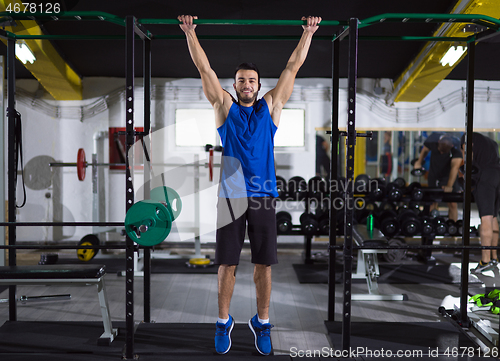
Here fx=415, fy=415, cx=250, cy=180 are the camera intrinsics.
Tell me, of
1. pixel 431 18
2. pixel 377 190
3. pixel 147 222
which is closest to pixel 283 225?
pixel 377 190

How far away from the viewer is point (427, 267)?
14.6ft

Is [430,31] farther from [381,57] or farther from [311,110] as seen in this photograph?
[311,110]

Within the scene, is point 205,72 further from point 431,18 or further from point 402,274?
point 402,274

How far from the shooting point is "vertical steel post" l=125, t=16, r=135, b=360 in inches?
87.0

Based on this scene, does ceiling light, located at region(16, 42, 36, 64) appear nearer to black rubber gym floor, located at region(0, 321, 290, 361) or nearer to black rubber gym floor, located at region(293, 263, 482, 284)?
black rubber gym floor, located at region(0, 321, 290, 361)

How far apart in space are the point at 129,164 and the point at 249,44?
264 centimetres

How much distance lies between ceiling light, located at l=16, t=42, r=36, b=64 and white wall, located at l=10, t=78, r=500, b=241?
1.14 m

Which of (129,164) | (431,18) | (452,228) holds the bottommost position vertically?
(452,228)

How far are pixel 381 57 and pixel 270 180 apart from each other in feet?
10.2

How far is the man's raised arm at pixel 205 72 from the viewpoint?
225cm

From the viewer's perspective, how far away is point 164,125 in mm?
5414

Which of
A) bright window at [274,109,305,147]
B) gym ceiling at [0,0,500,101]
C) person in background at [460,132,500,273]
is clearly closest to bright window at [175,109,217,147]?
gym ceiling at [0,0,500,101]

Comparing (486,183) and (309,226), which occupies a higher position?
(486,183)

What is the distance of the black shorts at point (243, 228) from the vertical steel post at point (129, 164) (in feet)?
1.59
